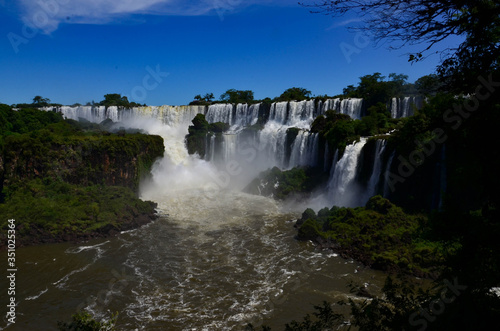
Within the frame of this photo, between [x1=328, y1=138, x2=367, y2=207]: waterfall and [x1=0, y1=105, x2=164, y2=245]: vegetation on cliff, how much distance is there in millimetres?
13704

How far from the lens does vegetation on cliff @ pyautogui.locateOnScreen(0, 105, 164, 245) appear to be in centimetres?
1777

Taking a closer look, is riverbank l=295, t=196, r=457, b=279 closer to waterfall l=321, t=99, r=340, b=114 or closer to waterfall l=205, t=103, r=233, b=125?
waterfall l=321, t=99, r=340, b=114

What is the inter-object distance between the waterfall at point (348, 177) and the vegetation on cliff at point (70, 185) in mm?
13704

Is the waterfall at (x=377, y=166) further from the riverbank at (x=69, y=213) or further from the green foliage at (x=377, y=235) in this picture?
the riverbank at (x=69, y=213)

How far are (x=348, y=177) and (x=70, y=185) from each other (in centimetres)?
2001

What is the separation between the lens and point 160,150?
102ft

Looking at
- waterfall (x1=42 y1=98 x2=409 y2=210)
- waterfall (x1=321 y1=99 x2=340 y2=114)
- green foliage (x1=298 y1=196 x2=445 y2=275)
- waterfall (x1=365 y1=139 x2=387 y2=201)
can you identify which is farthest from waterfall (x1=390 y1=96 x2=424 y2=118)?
green foliage (x1=298 y1=196 x2=445 y2=275)

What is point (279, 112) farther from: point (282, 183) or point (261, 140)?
point (282, 183)

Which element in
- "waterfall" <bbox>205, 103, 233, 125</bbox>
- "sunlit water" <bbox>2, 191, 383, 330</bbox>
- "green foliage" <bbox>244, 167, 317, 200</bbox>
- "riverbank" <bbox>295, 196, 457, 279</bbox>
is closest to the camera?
"sunlit water" <bbox>2, 191, 383, 330</bbox>

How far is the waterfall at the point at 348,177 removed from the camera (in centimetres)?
2194

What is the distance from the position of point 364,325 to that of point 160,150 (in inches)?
1158

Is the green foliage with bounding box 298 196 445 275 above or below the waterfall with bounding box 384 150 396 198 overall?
below

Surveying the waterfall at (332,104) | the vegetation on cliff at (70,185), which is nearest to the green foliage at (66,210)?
the vegetation on cliff at (70,185)

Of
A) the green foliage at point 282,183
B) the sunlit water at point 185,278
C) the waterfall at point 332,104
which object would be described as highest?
the waterfall at point 332,104
